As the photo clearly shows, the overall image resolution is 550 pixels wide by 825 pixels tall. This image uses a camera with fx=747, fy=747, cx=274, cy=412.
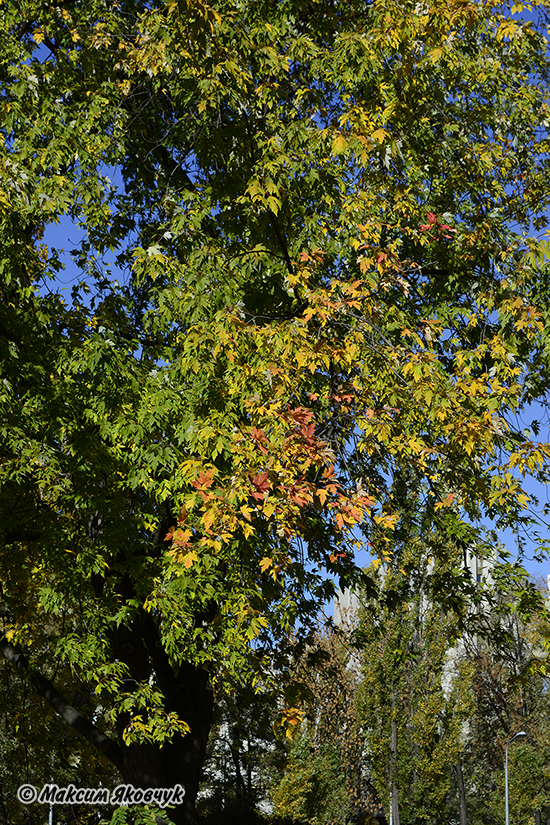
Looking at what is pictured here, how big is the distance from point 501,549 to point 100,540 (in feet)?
14.2

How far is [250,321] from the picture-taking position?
688 cm

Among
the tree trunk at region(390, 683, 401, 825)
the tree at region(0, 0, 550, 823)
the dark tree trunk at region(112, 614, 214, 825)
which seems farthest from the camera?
the tree trunk at region(390, 683, 401, 825)

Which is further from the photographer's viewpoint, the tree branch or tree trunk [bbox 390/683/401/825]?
tree trunk [bbox 390/683/401/825]

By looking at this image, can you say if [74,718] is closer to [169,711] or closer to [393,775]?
[169,711]

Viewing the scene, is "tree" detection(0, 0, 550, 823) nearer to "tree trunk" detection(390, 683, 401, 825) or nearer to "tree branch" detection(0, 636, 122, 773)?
"tree branch" detection(0, 636, 122, 773)

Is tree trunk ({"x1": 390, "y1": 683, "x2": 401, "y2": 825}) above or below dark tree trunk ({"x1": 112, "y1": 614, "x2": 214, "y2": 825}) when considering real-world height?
above

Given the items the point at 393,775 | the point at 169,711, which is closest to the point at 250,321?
the point at 169,711

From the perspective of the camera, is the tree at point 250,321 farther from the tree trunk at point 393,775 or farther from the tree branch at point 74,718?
the tree trunk at point 393,775

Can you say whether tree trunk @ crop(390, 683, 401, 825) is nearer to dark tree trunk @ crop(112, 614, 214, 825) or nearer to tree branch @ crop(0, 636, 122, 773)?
dark tree trunk @ crop(112, 614, 214, 825)

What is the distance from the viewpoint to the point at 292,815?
84.4 feet

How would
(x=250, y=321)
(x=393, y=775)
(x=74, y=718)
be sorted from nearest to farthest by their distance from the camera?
(x=250, y=321), (x=74, y=718), (x=393, y=775)

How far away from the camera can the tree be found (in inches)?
247

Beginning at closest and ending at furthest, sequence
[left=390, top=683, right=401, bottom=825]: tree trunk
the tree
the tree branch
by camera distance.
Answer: the tree < the tree branch < [left=390, top=683, right=401, bottom=825]: tree trunk

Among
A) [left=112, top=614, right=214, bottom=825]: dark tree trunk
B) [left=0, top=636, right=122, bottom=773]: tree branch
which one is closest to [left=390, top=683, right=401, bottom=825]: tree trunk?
[left=112, top=614, right=214, bottom=825]: dark tree trunk
